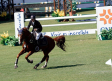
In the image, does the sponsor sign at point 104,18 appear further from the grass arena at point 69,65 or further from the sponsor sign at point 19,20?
the sponsor sign at point 19,20

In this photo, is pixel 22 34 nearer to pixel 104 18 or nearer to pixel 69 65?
pixel 69 65

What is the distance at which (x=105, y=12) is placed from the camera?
15.5 meters

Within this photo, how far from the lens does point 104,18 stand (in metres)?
15.5

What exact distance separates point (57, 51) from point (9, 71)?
415cm

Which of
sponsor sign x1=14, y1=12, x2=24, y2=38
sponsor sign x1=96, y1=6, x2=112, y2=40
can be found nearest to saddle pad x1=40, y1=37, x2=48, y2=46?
sponsor sign x1=14, y1=12, x2=24, y2=38

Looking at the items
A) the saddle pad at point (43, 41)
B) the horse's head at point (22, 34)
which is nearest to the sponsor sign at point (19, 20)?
the saddle pad at point (43, 41)

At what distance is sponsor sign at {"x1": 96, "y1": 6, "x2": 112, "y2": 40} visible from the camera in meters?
15.4

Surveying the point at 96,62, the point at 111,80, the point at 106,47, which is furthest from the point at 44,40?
the point at 106,47

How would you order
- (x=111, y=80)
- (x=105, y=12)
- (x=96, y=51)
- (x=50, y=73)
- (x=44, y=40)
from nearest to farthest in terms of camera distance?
(x=111, y=80)
(x=50, y=73)
(x=44, y=40)
(x=96, y=51)
(x=105, y=12)

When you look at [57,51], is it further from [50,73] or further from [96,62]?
[50,73]

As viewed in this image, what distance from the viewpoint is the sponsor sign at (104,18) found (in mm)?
15430

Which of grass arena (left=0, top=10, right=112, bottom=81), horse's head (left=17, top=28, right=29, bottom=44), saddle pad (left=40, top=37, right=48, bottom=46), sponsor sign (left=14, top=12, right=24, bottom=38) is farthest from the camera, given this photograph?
sponsor sign (left=14, top=12, right=24, bottom=38)

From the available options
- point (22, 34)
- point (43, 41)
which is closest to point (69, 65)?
point (43, 41)

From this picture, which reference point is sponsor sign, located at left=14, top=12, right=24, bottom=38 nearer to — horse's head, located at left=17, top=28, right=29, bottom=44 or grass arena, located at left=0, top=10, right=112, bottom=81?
grass arena, located at left=0, top=10, right=112, bottom=81
